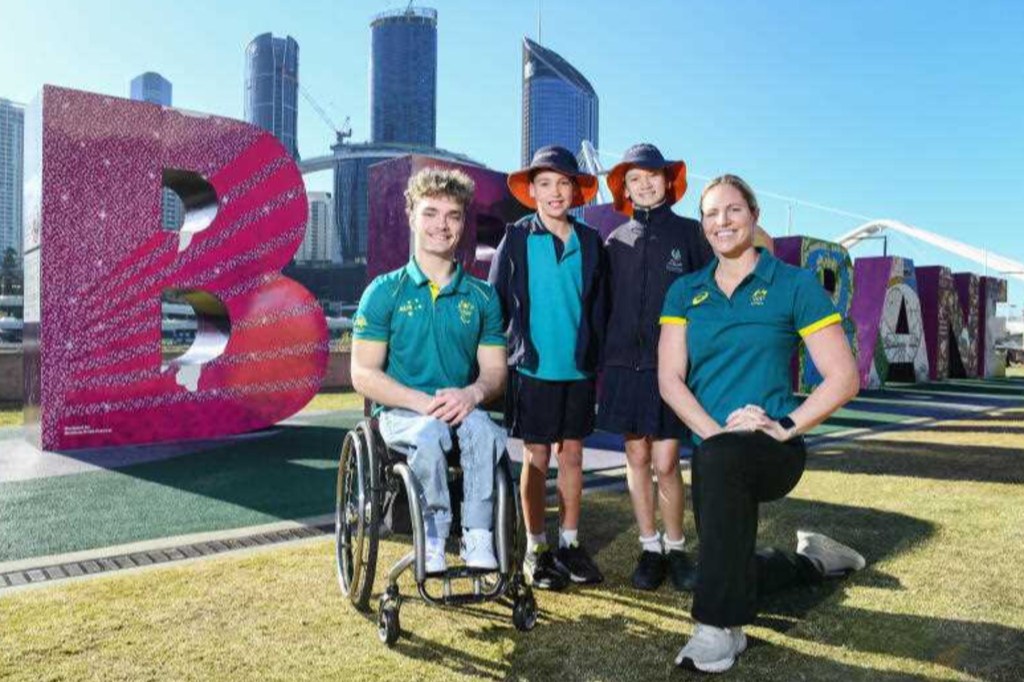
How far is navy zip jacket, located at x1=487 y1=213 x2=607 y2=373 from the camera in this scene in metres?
3.33

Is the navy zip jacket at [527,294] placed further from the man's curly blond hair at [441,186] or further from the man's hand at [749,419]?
the man's hand at [749,419]

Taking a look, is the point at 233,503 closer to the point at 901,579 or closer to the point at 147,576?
the point at 147,576

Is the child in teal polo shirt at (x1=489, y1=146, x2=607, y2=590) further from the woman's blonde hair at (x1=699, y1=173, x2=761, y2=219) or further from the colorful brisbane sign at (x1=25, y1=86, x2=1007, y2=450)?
the colorful brisbane sign at (x1=25, y1=86, x2=1007, y2=450)

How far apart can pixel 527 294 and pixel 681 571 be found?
4.44 ft

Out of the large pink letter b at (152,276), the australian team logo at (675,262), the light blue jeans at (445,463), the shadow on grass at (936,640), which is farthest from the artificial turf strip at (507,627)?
the large pink letter b at (152,276)

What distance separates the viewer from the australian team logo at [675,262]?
3314 mm

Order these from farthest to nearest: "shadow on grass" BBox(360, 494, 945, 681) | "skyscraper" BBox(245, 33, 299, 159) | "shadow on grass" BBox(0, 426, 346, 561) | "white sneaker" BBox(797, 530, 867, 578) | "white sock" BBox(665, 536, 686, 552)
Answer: "skyscraper" BBox(245, 33, 299, 159)
"shadow on grass" BBox(0, 426, 346, 561)
"white sock" BBox(665, 536, 686, 552)
"white sneaker" BBox(797, 530, 867, 578)
"shadow on grass" BBox(360, 494, 945, 681)

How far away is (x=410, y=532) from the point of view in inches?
108

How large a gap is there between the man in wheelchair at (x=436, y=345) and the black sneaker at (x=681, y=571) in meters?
1.13

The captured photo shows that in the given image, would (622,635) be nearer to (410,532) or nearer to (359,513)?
(410,532)

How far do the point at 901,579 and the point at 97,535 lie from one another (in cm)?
393

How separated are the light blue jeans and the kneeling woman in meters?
0.67

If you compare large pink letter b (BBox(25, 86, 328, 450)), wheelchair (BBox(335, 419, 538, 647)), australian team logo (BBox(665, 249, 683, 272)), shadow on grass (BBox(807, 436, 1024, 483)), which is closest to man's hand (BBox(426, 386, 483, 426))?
wheelchair (BBox(335, 419, 538, 647))

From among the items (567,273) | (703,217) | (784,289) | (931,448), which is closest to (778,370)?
(784,289)
